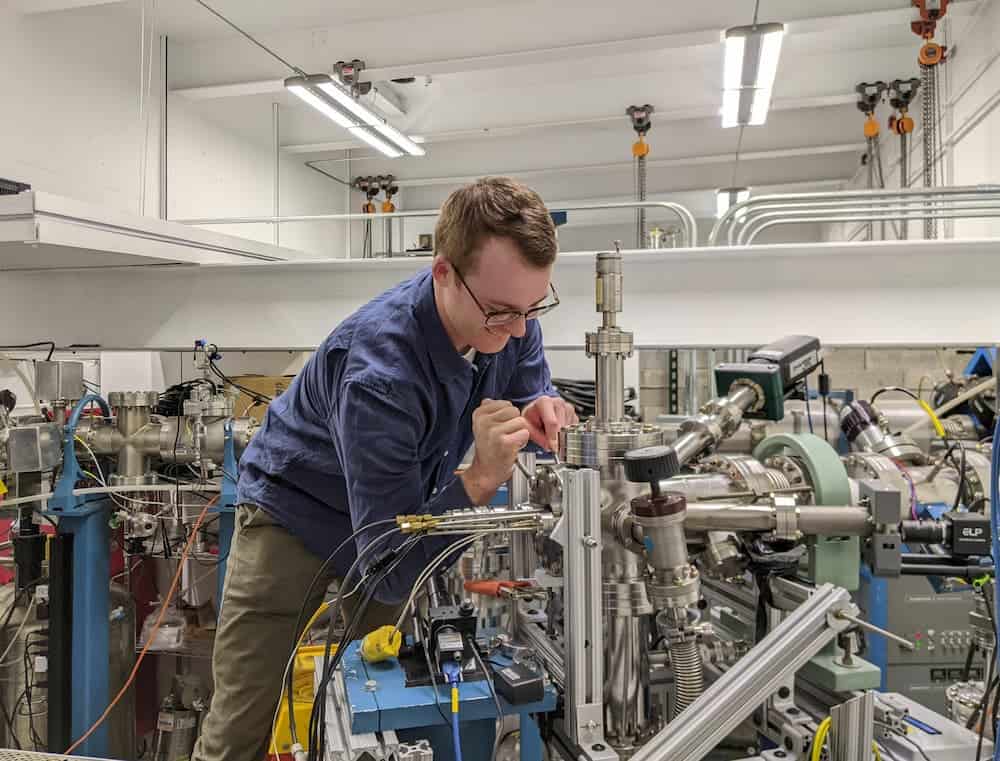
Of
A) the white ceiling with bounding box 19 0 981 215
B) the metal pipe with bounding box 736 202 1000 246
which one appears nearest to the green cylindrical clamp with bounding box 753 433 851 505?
the metal pipe with bounding box 736 202 1000 246

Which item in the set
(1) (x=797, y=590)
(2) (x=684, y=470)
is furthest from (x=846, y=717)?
(2) (x=684, y=470)

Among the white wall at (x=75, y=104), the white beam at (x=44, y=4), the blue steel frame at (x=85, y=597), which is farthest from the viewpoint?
the white wall at (x=75, y=104)

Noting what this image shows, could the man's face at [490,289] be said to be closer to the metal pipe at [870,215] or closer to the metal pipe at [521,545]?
the metal pipe at [521,545]

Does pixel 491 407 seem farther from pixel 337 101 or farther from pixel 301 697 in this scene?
pixel 337 101

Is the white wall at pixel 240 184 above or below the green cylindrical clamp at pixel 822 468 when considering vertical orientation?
above

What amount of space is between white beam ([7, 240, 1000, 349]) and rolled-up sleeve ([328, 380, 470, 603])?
1438mm

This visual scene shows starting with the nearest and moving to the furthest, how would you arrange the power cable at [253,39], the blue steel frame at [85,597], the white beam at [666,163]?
the blue steel frame at [85,597] → the power cable at [253,39] → the white beam at [666,163]

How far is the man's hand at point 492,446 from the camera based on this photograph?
1060mm

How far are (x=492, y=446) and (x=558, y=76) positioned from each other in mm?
4014

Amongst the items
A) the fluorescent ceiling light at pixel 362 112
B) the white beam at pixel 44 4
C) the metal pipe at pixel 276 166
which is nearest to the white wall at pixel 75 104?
the white beam at pixel 44 4

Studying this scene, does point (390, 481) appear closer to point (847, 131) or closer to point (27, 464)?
point (27, 464)

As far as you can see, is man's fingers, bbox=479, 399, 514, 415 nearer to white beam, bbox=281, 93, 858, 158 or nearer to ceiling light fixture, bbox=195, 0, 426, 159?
ceiling light fixture, bbox=195, 0, 426, 159

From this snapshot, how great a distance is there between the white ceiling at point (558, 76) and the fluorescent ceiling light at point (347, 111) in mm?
255

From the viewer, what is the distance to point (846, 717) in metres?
0.90
